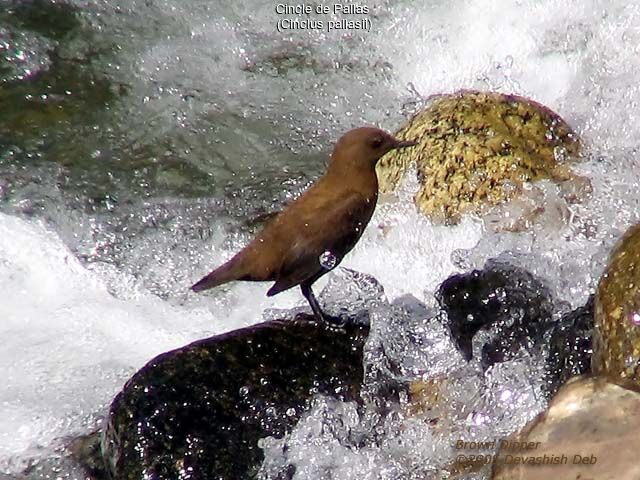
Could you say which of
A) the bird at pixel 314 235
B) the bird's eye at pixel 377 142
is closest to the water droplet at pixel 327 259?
the bird at pixel 314 235

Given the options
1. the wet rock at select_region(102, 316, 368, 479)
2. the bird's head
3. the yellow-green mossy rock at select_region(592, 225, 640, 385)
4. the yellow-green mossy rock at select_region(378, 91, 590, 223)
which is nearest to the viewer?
the yellow-green mossy rock at select_region(592, 225, 640, 385)

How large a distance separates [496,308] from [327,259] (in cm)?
79

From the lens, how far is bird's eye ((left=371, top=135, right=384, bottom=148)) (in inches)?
227

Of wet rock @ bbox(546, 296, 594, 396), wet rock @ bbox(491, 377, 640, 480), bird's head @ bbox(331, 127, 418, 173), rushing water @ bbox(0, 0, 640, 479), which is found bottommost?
rushing water @ bbox(0, 0, 640, 479)

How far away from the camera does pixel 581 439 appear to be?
11.6ft

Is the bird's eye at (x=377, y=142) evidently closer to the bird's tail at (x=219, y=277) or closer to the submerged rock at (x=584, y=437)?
the bird's tail at (x=219, y=277)

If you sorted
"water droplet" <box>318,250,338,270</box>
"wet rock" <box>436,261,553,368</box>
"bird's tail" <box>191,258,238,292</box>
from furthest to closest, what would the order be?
"water droplet" <box>318,250,338,270</box>
"bird's tail" <box>191,258,238,292</box>
"wet rock" <box>436,261,553,368</box>

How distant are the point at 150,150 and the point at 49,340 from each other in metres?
2.04

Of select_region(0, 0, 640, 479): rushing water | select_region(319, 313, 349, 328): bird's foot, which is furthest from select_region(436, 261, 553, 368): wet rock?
select_region(319, 313, 349, 328): bird's foot

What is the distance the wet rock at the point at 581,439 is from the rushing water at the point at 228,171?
1.11 metres

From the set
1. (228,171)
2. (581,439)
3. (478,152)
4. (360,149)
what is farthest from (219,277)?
(228,171)

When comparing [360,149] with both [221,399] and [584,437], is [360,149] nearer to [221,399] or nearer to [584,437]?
[221,399]

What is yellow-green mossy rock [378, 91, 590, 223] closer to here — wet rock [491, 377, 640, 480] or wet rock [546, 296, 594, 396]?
wet rock [546, 296, 594, 396]

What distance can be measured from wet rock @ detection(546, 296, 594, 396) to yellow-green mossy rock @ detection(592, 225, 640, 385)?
0.38 meters
